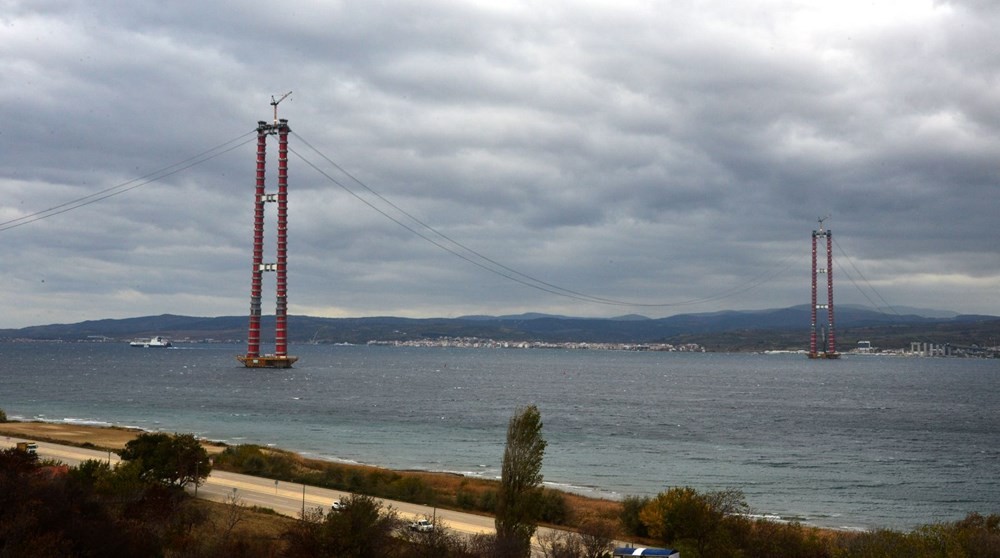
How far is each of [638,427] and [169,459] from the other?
158ft

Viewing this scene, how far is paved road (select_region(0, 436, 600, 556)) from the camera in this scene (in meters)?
29.4

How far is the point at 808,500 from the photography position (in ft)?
139

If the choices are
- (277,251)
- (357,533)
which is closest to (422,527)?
(357,533)

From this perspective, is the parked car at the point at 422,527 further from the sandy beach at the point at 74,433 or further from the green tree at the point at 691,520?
the sandy beach at the point at 74,433

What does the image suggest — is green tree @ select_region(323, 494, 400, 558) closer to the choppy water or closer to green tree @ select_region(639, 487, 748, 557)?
green tree @ select_region(639, 487, 748, 557)

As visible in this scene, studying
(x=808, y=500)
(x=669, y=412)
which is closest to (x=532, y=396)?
(x=669, y=412)

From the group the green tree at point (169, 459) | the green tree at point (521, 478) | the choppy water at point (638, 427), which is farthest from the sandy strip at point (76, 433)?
the green tree at point (521, 478)

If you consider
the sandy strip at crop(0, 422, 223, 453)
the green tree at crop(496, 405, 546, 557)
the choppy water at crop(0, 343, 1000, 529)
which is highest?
the green tree at crop(496, 405, 546, 557)

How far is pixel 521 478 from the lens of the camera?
77.5 feet

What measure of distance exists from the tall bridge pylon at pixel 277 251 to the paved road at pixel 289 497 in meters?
84.7

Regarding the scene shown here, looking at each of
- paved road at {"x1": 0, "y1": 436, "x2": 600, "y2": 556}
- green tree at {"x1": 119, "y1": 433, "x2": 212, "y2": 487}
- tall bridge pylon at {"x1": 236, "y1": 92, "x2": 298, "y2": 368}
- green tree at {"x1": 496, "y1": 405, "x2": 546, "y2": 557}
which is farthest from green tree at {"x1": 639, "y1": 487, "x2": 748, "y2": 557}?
tall bridge pylon at {"x1": 236, "y1": 92, "x2": 298, "y2": 368}

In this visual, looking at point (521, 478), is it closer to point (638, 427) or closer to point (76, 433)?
point (76, 433)

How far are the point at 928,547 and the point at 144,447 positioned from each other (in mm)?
25199

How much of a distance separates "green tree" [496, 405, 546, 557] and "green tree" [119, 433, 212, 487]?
1302 centimetres
